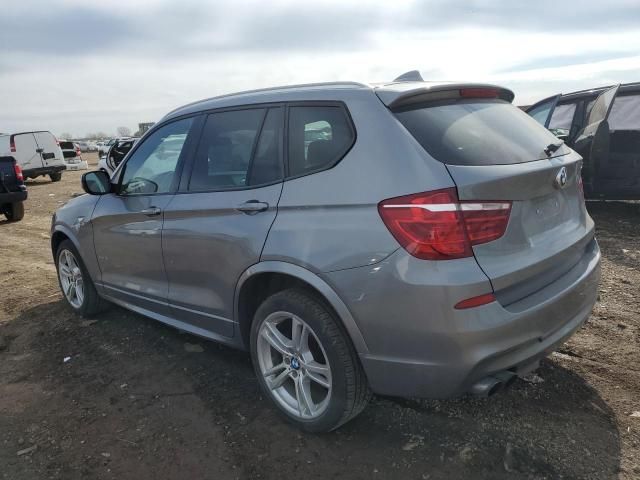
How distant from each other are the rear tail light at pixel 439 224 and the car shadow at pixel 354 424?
107 cm

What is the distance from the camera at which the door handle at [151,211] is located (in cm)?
343

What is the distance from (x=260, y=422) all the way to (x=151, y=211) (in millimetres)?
1574

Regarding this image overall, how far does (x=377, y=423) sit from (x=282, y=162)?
1516 mm

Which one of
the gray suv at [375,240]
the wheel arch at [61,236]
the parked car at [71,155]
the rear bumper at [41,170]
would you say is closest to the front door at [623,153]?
the gray suv at [375,240]

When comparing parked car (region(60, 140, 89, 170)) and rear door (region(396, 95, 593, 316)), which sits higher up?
rear door (region(396, 95, 593, 316))

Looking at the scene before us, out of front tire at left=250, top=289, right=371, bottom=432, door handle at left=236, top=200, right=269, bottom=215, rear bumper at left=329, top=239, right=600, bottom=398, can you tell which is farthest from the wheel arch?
rear bumper at left=329, top=239, right=600, bottom=398

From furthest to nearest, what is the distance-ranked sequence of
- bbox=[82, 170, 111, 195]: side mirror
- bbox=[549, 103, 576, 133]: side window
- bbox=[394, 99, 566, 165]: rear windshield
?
bbox=[549, 103, 576, 133]: side window → bbox=[82, 170, 111, 195]: side mirror → bbox=[394, 99, 566, 165]: rear windshield

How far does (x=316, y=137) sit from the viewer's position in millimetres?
2654

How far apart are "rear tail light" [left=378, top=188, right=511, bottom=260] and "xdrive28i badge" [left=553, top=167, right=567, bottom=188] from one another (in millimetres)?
598

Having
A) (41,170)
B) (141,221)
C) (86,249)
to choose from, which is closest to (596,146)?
(141,221)

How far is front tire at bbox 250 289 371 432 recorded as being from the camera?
2.47 m

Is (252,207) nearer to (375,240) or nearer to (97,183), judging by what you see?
(375,240)

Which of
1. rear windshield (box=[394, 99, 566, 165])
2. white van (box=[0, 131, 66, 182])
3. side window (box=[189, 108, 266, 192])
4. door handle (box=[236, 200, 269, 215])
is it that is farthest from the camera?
white van (box=[0, 131, 66, 182])

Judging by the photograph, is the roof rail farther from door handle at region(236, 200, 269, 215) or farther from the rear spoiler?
door handle at region(236, 200, 269, 215)
